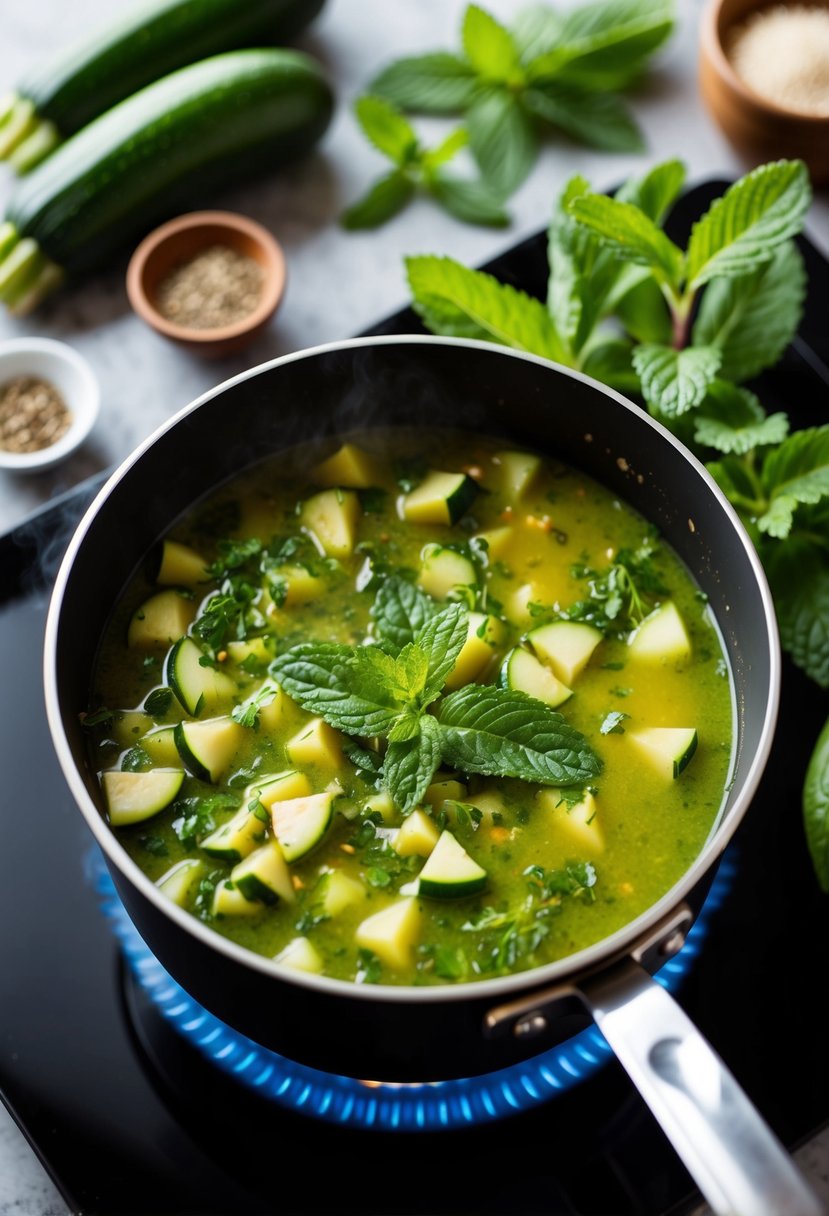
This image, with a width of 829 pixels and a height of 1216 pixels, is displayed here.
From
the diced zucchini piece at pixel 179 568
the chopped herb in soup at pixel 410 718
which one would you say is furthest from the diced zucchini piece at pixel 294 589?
the diced zucchini piece at pixel 179 568

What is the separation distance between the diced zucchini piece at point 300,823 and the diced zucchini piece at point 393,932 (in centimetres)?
13

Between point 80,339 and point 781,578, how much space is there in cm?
150

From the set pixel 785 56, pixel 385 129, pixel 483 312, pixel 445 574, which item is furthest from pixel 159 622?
pixel 785 56

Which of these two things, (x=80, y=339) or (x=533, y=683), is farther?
(x=80, y=339)

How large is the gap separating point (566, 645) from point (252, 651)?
481 millimetres

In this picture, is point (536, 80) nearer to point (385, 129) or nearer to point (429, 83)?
point (429, 83)

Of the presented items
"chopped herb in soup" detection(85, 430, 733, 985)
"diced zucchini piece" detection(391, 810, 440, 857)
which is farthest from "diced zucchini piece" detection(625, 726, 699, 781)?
"diced zucchini piece" detection(391, 810, 440, 857)

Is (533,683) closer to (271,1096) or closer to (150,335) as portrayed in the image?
(271,1096)

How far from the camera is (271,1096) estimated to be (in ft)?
6.03

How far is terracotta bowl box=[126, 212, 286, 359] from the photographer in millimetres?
2525

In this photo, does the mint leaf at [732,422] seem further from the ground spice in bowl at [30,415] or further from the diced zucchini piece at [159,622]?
the ground spice in bowl at [30,415]

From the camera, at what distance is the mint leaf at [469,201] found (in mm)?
Answer: 2807

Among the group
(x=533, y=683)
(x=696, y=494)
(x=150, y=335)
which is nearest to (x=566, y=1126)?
(x=533, y=683)

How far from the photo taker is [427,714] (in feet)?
5.99
